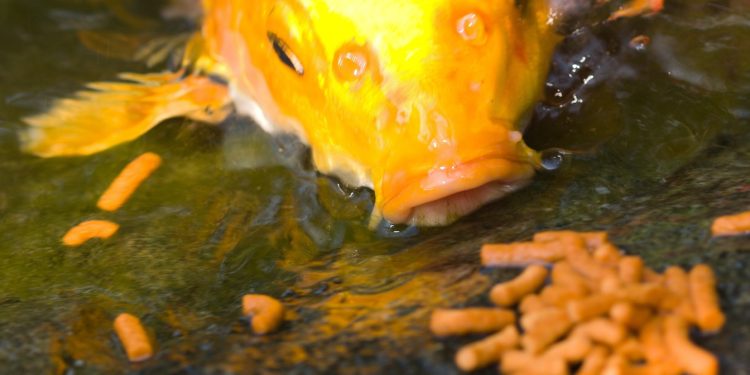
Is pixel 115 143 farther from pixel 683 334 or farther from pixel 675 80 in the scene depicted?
pixel 683 334

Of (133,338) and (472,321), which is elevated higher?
(133,338)

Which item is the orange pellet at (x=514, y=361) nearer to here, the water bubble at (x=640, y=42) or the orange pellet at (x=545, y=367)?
the orange pellet at (x=545, y=367)

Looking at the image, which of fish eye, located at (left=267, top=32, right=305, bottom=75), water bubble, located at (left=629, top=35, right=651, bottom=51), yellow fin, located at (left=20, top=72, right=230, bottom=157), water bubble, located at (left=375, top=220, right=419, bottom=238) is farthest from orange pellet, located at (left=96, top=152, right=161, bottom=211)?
water bubble, located at (left=629, top=35, right=651, bottom=51)

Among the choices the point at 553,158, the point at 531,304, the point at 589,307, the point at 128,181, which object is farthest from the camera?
the point at 128,181

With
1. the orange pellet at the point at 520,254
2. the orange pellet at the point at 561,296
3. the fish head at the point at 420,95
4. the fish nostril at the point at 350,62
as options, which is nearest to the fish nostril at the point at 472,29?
the fish head at the point at 420,95

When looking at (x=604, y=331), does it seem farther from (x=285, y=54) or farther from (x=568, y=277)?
(x=285, y=54)

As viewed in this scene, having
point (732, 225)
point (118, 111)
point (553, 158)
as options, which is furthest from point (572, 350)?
point (118, 111)

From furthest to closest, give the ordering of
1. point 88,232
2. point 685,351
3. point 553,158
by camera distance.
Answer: point 88,232
point 553,158
point 685,351

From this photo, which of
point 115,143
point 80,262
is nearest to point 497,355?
point 80,262
